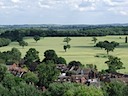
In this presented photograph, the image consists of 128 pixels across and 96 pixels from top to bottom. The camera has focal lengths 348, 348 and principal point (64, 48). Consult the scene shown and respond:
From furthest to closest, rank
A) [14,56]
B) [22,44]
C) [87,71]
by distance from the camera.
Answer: [22,44], [14,56], [87,71]

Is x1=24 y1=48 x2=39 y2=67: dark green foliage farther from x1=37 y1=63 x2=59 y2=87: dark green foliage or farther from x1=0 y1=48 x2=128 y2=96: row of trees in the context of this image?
x1=37 y1=63 x2=59 y2=87: dark green foliage

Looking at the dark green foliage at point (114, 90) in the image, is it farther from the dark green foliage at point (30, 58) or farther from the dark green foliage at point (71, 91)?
the dark green foliage at point (30, 58)

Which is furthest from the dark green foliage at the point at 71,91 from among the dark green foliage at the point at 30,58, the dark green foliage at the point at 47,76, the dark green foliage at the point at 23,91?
the dark green foliage at the point at 30,58

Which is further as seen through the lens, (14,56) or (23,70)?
(14,56)

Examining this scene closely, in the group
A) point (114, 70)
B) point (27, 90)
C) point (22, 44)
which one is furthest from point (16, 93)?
point (22, 44)

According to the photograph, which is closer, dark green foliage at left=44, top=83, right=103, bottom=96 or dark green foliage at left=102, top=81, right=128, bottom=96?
dark green foliage at left=44, top=83, right=103, bottom=96

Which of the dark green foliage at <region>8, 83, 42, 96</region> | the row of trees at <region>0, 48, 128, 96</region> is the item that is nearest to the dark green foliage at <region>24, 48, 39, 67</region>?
the row of trees at <region>0, 48, 128, 96</region>

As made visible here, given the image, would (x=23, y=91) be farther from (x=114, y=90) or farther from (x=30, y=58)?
(x=30, y=58)

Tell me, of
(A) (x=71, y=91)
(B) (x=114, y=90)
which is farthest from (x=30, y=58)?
(A) (x=71, y=91)

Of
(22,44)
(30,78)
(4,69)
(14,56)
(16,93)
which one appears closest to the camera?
(16,93)

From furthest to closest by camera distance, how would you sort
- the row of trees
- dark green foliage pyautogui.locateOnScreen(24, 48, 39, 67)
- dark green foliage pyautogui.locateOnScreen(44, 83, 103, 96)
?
dark green foliage pyautogui.locateOnScreen(24, 48, 39, 67) < the row of trees < dark green foliage pyautogui.locateOnScreen(44, 83, 103, 96)

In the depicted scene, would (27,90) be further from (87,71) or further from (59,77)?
(87,71)
